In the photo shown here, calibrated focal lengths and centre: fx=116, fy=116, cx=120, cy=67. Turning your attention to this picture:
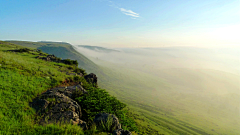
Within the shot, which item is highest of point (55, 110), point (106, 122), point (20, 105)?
point (106, 122)

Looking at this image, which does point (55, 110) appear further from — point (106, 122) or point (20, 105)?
point (106, 122)

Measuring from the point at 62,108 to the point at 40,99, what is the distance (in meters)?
2.28

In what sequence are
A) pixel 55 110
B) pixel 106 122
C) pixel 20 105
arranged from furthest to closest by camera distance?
pixel 55 110 < pixel 20 105 < pixel 106 122

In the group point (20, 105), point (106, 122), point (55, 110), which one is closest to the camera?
point (106, 122)

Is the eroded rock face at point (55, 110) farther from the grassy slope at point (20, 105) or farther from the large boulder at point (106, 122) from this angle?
the large boulder at point (106, 122)

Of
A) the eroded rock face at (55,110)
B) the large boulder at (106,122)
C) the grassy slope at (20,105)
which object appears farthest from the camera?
the eroded rock face at (55,110)

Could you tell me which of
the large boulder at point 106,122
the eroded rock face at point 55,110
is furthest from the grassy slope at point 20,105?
the large boulder at point 106,122

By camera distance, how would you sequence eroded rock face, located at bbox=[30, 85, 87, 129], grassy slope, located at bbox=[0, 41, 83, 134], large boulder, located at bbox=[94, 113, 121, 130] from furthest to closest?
eroded rock face, located at bbox=[30, 85, 87, 129] < large boulder, located at bbox=[94, 113, 121, 130] < grassy slope, located at bbox=[0, 41, 83, 134]

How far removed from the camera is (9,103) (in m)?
8.98

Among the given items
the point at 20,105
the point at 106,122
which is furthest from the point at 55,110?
the point at 106,122

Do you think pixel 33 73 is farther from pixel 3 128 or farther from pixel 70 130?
pixel 70 130

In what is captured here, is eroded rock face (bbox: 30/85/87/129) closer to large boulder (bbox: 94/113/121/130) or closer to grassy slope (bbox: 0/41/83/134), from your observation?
grassy slope (bbox: 0/41/83/134)

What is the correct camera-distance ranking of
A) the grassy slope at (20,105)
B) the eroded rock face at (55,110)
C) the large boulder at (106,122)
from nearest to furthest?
the grassy slope at (20,105) < the large boulder at (106,122) < the eroded rock face at (55,110)

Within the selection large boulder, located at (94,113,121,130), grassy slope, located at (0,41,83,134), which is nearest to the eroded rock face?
grassy slope, located at (0,41,83,134)
